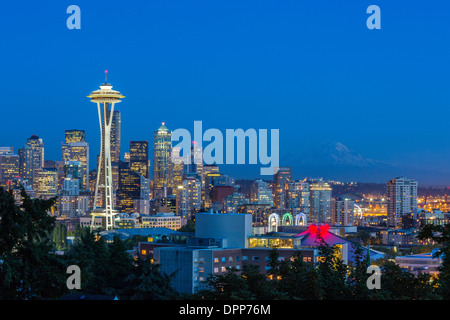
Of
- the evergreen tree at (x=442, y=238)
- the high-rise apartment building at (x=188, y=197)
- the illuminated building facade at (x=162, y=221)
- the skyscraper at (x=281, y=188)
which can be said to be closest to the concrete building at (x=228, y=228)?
the evergreen tree at (x=442, y=238)

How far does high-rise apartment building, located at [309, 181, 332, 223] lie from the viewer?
154375mm

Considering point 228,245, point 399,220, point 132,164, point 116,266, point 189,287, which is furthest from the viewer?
point 132,164

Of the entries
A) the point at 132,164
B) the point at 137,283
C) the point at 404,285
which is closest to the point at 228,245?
the point at 137,283

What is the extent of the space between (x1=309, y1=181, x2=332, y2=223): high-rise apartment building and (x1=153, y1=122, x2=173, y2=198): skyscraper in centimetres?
3797

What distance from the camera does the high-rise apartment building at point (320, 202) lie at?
154 metres

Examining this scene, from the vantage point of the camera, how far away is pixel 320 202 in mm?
156625

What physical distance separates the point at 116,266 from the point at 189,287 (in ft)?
54.9

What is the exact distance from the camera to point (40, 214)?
42.3ft

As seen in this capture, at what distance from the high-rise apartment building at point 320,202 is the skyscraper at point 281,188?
6454 mm

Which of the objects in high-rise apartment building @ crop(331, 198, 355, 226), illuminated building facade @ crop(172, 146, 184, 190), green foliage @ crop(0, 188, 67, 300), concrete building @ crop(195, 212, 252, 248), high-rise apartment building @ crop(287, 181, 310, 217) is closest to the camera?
green foliage @ crop(0, 188, 67, 300)

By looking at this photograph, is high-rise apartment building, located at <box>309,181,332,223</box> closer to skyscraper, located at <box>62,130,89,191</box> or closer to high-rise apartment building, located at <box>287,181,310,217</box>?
high-rise apartment building, located at <box>287,181,310,217</box>

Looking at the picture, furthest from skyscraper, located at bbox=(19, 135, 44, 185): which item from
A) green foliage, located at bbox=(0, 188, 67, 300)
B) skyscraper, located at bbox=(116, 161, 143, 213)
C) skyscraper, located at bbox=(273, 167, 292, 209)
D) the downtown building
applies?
green foliage, located at bbox=(0, 188, 67, 300)

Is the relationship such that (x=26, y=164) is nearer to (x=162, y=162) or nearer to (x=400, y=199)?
(x=162, y=162)
